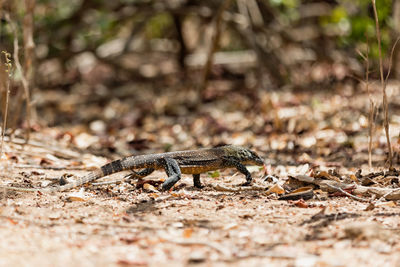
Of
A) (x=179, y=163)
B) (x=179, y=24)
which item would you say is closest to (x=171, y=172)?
(x=179, y=163)

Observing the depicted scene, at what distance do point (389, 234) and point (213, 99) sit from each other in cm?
696

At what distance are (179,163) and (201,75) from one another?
18.9 ft

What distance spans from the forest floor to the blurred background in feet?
0.26

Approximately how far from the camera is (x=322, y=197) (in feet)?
13.1

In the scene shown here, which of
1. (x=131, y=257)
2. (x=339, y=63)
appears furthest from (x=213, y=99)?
(x=131, y=257)

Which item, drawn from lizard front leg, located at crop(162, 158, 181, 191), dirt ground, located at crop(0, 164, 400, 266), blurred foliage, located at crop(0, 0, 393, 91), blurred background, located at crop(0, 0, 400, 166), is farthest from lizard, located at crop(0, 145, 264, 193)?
blurred foliage, located at crop(0, 0, 393, 91)

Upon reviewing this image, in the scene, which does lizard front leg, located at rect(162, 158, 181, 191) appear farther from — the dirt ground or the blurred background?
the blurred background

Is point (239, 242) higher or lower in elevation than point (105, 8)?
lower

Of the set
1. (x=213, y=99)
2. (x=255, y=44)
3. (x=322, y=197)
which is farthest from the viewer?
(x=213, y=99)

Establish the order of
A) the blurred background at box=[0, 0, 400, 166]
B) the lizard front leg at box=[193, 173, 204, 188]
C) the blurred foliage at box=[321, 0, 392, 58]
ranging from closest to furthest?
the lizard front leg at box=[193, 173, 204, 188] → the blurred background at box=[0, 0, 400, 166] → the blurred foliage at box=[321, 0, 392, 58]

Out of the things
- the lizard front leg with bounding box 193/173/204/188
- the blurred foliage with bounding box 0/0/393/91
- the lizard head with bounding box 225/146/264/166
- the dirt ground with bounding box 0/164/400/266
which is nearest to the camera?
the dirt ground with bounding box 0/164/400/266

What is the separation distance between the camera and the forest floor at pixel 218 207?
2.72 m

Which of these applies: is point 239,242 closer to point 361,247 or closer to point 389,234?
point 361,247

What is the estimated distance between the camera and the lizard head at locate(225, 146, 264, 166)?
200 inches
